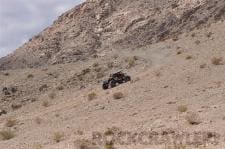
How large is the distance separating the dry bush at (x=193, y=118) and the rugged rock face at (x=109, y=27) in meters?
33.8

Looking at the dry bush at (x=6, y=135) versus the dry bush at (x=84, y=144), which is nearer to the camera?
the dry bush at (x=84, y=144)

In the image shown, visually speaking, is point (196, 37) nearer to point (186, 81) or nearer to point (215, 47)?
point (215, 47)

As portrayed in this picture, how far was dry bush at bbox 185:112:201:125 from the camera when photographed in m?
24.3

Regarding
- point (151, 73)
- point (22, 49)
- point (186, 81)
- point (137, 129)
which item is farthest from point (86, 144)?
point (22, 49)

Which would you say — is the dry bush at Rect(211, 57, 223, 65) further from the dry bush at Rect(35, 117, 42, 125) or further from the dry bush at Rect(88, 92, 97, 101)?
the dry bush at Rect(35, 117, 42, 125)

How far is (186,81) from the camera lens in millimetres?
33844

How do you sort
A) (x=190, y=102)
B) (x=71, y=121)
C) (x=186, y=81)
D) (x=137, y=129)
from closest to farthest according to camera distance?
(x=137, y=129)
(x=190, y=102)
(x=71, y=121)
(x=186, y=81)

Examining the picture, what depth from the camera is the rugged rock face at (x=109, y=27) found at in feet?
206

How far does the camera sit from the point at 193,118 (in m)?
24.6

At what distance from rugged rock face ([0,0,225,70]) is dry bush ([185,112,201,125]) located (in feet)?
111

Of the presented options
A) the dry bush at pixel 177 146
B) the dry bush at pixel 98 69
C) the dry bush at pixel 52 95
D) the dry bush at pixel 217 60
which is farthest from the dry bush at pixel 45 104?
the dry bush at pixel 177 146

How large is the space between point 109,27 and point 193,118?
4591 cm

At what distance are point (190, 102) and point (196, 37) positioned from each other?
20.5 metres

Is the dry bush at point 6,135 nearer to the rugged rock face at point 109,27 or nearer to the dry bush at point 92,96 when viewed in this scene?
the dry bush at point 92,96
